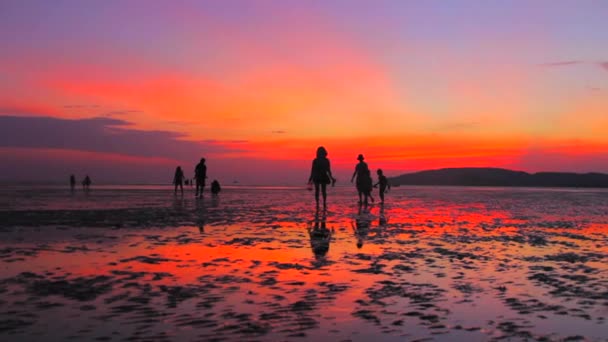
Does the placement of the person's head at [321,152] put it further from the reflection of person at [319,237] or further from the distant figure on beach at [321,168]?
the reflection of person at [319,237]

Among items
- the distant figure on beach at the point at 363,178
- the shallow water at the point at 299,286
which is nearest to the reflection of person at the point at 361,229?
the shallow water at the point at 299,286

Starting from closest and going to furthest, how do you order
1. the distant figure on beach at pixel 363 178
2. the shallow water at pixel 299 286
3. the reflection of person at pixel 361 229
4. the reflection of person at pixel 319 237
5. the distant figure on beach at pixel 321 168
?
the shallow water at pixel 299 286 → the reflection of person at pixel 319 237 → the reflection of person at pixel 361 229 → the distant figure on beach at pixel 321 168 → the distant figure on beach at pixel 363 178

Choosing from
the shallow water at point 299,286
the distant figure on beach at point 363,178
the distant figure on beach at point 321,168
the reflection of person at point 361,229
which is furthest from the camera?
the distant figure on beach at point 363,178

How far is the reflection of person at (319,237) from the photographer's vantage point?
8648mm

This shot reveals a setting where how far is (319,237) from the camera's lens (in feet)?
35.1

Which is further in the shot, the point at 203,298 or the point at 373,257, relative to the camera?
the point at 373,257

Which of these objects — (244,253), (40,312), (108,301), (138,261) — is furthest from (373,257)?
(40,312)

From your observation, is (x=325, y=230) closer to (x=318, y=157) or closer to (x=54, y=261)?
(x=54, y=261)

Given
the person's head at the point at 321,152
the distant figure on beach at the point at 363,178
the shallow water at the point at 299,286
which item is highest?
the person's head at the point at 321,152

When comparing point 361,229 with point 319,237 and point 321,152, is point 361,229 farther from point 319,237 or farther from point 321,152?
point 321,152

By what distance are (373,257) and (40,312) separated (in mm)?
4733

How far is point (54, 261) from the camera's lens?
7.34m

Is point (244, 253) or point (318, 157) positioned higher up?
point (318, 157)

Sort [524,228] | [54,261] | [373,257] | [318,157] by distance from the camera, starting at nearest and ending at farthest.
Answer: [54,261]
[373,257]
[524,228]
[318,157]
